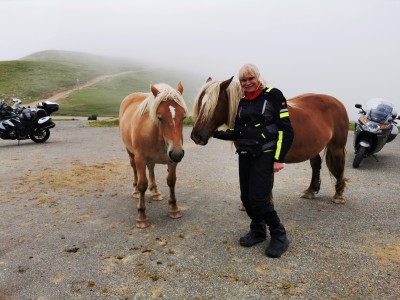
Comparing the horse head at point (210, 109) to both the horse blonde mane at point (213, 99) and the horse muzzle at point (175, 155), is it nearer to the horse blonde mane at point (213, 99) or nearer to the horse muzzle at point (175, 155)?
the horse blonde mane at point (213, 99)

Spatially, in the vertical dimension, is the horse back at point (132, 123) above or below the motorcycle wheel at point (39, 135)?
above

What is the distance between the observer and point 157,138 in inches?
183

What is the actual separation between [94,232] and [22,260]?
3.32ft

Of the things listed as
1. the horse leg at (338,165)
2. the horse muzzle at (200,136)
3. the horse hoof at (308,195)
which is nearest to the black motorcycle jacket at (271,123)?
the horse muzzle at (200,136)

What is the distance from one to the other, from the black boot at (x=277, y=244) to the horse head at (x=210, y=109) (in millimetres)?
1498

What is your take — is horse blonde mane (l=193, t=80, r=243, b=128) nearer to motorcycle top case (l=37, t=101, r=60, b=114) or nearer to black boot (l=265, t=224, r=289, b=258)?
black boot (l=265, t=224, r=289, b=258)

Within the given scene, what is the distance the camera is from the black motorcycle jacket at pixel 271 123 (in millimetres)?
3596

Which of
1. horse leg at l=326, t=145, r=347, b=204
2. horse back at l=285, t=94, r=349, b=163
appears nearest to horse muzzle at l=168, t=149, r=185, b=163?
horse back at l=285, t=94, r=349, b=163

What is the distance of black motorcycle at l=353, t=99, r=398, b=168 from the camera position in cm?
827

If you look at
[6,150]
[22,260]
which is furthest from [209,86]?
[6,150]

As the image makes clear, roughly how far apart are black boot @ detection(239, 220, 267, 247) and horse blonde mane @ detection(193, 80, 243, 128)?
142 cm

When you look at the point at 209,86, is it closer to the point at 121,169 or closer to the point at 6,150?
the point at 121,169

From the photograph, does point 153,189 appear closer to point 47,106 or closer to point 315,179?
point 315,179

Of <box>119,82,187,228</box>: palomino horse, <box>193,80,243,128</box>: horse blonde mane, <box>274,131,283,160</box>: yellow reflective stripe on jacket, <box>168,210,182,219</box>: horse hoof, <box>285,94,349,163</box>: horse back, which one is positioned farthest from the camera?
<box>168,210,182,219</box>: horse hoof
